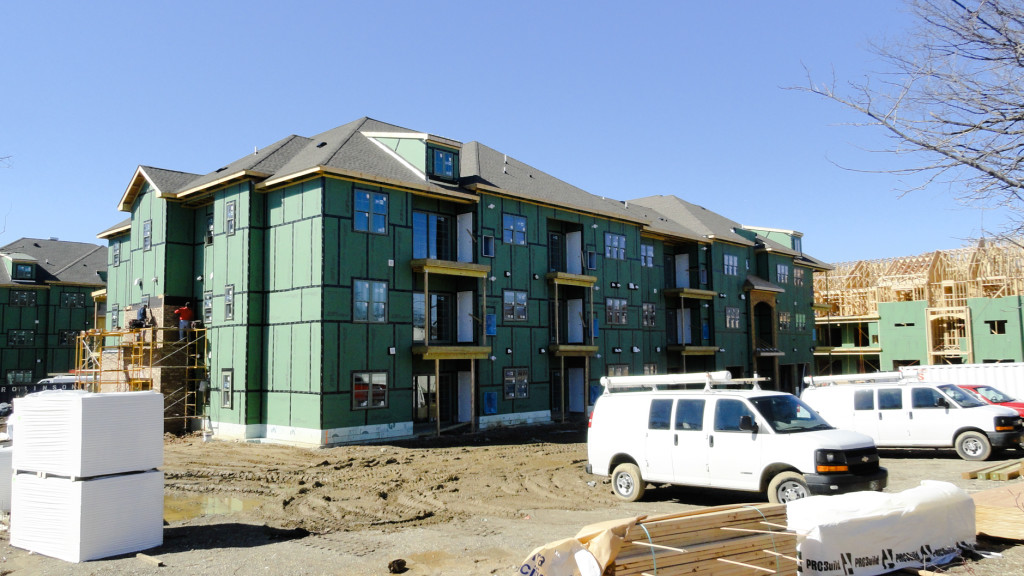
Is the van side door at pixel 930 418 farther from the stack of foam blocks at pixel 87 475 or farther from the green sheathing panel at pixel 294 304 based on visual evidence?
the stack of foam blocks at pixel 87 475

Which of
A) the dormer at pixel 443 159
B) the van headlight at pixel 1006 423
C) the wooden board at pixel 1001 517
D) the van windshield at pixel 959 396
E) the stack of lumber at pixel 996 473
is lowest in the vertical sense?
the stack of lumber at pixel 996 473

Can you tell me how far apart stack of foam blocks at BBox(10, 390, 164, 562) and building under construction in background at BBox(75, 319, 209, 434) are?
681 inches

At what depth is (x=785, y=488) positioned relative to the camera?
37.7 feet

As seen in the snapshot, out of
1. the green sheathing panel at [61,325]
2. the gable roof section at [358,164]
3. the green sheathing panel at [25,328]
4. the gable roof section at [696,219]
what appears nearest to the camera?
the gable roof section at [358,164]

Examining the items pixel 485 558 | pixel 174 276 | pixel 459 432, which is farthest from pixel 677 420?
pixel 174 276

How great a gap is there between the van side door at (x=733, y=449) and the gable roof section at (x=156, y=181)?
24888mm

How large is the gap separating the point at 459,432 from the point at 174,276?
13195mm

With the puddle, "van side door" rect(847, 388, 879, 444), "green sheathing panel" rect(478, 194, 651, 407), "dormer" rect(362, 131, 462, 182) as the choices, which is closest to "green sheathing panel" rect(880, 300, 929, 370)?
"green sheathing panel" rect(478, 194, 651, 407)

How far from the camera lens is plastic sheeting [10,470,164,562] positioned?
9.90 meters

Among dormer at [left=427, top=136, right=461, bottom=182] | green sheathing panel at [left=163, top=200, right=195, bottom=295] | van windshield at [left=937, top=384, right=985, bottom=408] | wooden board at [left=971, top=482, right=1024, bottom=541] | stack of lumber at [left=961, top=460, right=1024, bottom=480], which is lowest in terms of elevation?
stack of lumber at [left=961, top=460, right=1024, bottom=480]

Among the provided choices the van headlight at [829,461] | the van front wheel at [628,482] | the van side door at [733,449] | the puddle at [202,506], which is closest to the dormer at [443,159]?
the puddle at [202,506]

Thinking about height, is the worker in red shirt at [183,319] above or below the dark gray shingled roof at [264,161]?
below

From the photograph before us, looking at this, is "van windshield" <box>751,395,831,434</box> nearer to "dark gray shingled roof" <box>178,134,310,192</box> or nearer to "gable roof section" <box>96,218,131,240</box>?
"dark gray shingled roof" <box>178,134,310,192</box>

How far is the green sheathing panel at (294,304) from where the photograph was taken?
77.9 feet
